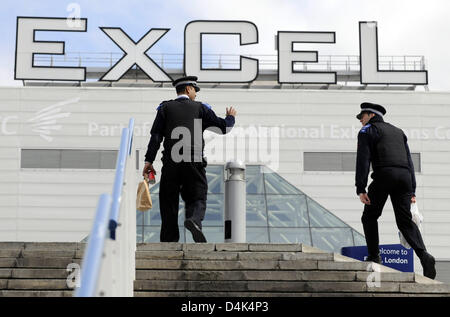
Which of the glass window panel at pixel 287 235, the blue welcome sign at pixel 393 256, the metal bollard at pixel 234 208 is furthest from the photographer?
the glass window panel at pixel 287 235

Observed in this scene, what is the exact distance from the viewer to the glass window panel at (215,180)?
91.7 feet

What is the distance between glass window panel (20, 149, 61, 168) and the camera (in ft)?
120

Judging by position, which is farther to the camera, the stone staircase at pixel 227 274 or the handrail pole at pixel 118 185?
the stone staircase at pixel 227 274

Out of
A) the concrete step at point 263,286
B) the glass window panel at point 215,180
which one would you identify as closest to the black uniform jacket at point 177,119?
the concrete step at point 263,286

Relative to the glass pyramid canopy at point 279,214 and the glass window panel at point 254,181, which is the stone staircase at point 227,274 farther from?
the glass window panel at point 254,181

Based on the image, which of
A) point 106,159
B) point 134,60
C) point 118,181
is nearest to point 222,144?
point 106,159

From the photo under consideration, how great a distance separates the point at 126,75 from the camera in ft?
134

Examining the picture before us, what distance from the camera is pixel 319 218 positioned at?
30.0 m

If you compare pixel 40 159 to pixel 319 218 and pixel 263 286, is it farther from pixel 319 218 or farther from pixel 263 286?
pixel 263 286

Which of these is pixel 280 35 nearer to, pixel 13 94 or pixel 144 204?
pixel 13 94

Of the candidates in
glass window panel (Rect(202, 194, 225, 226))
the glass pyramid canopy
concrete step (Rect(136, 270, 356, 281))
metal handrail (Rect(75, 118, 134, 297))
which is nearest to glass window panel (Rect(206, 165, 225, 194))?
the glass pyramid canopy

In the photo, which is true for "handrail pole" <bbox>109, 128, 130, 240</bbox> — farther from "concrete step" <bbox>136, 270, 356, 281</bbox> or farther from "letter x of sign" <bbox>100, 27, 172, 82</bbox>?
"letter x of sign" <bbox>100, 27, 172, 82</bbox>

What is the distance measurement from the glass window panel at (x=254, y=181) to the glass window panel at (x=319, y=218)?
175cm
